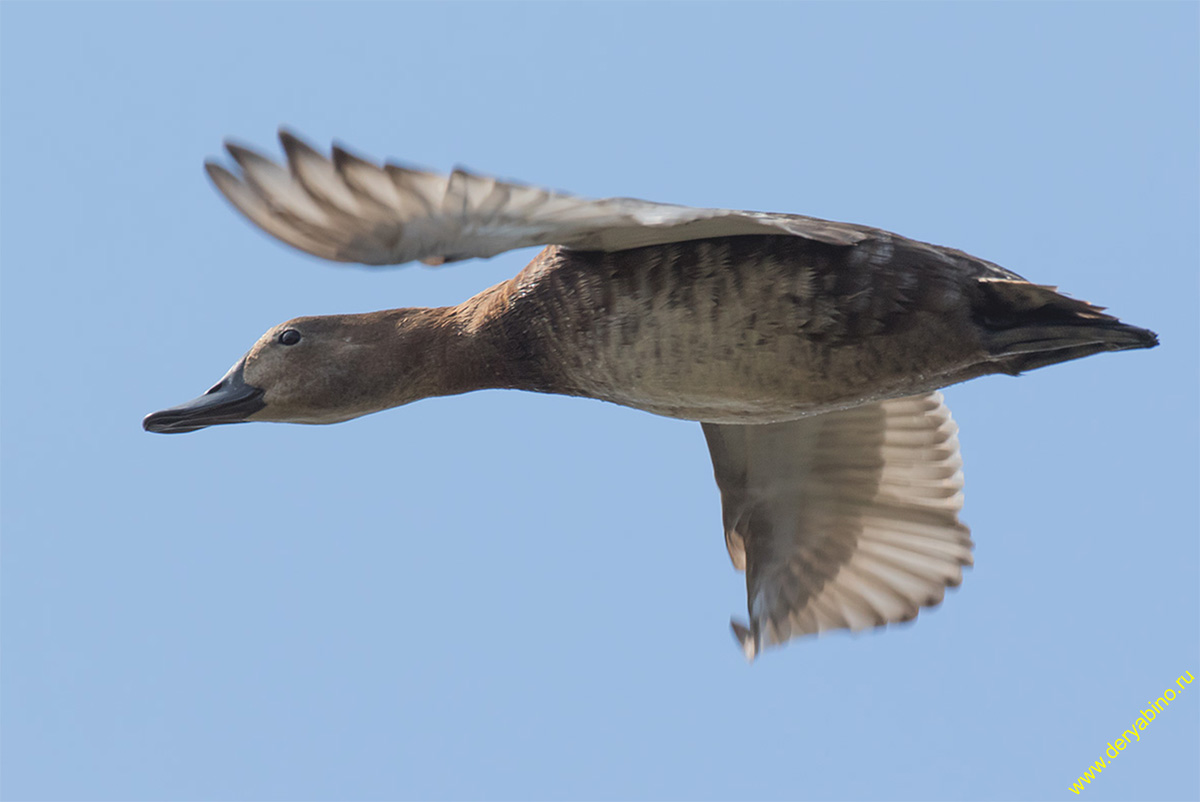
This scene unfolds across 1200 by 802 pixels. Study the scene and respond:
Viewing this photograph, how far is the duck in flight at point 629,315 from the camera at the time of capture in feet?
15.8

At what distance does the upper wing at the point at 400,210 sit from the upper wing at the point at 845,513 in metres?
2.33

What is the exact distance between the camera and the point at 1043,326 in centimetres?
531

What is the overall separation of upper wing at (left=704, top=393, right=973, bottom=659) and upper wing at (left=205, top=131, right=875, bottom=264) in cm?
233

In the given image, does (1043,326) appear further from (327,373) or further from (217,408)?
(217,408)

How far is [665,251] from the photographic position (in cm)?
547

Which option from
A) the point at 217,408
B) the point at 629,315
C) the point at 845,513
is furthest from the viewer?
the point at 845,513

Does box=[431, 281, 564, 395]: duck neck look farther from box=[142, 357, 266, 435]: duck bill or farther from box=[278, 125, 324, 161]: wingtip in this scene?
box=[278, 125, 324, 161]: wingtip

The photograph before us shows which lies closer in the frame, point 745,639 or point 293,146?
point 293,146

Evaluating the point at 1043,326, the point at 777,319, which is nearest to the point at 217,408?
the point at 777,319

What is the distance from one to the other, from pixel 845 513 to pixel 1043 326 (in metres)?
2.15

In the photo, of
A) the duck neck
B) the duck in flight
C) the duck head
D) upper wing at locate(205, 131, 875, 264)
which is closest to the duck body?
the duck in flight

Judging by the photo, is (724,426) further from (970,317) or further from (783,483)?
(970,317)

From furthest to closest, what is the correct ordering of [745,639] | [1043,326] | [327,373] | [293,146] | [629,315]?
[745,639] < [327,373] < [629,315] < [1043,326] < [293,146]

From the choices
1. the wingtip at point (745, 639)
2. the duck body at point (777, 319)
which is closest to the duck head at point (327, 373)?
the duck body at point (777, 319)
